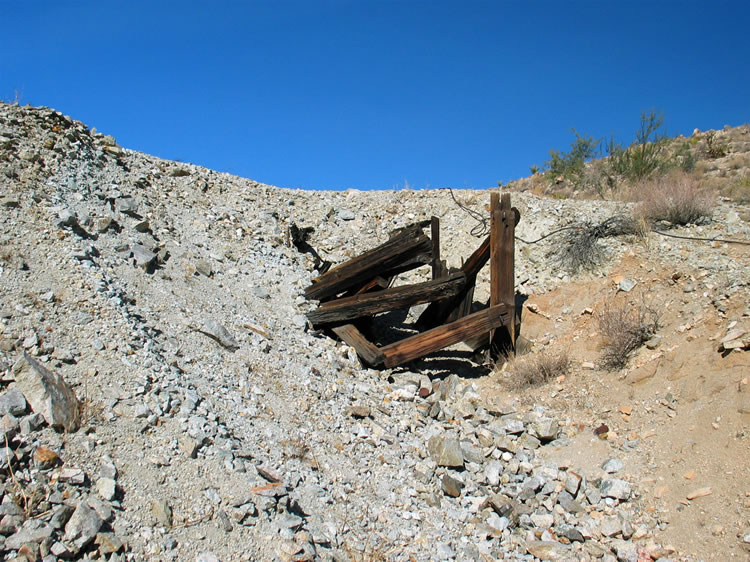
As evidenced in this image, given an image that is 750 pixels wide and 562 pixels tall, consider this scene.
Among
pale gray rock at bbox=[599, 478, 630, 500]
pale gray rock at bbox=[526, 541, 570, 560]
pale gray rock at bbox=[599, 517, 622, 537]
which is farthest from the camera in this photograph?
pale gray rock at bbox=[599, 478, 630, 500]

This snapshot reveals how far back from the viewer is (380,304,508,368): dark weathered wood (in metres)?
7.35

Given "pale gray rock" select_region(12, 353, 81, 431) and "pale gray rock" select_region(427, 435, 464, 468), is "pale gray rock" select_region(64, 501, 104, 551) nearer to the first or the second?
"pale gray rock" select_region(12, 353, 81, 431)

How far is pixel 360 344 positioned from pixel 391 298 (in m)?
0.73

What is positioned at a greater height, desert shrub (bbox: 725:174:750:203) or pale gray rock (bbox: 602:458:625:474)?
desert shrub (bbox: 725:174:750:203)

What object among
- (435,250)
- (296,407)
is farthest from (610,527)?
(435,250)

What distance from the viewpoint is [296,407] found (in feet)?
19.9

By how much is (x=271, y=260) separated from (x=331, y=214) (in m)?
2.33

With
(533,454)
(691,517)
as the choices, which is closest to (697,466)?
(691,517)

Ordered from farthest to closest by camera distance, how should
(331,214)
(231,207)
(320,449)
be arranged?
(331,214), (231,207), (320,449)

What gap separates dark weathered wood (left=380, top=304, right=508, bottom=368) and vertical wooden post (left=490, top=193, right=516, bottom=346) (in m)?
0.16

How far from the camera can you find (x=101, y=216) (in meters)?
7.86

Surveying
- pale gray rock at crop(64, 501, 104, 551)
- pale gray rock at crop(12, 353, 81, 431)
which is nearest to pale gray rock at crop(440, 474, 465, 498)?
pale gray rock at crop(64, 501, 104, 551)

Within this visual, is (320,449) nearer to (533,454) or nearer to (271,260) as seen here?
(533,454)

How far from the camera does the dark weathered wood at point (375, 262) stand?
7.99 meters
